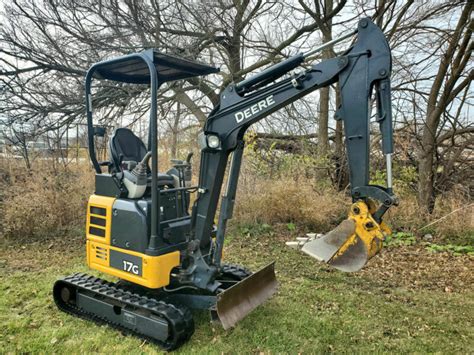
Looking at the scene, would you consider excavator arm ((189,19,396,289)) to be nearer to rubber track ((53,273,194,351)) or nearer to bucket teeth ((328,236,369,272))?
bucket teeth ((328,236,369,272))

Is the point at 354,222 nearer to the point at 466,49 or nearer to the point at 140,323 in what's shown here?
the point at 140,323

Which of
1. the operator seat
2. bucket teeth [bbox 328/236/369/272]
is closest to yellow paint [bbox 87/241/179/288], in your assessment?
the operator seat

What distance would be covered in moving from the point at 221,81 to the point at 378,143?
4.16m

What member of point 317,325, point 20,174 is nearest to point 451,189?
point 317,325

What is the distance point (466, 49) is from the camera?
24.4ft

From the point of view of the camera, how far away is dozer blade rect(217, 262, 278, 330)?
3484 millimetres

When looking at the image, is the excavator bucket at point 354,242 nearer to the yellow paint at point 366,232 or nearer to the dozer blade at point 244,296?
the yellow paint at point 366,232

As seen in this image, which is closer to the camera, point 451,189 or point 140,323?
point 140,323

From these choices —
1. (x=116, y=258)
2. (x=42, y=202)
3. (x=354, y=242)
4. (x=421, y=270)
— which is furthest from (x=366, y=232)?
(x=42, y=202)

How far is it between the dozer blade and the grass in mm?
174

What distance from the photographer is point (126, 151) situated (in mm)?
4254

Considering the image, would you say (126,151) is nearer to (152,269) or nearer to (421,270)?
(152,269)

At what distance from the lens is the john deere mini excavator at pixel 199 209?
3020mm

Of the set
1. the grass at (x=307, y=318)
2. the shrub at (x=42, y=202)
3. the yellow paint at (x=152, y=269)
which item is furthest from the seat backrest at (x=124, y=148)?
the shrub at (x=42, y=202)
